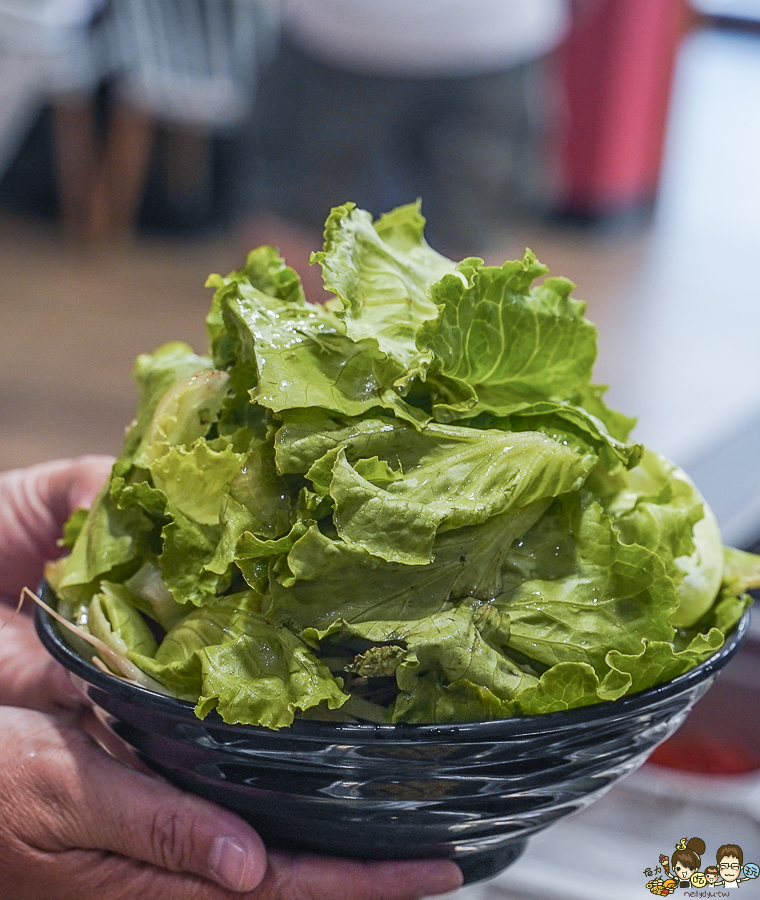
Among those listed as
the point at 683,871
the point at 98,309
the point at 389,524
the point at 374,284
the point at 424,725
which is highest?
the point at 374,284

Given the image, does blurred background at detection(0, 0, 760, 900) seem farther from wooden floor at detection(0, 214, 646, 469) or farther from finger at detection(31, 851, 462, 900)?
finger at detection(31, 851, 462, 900)

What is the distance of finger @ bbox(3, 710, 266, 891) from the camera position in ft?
2.58

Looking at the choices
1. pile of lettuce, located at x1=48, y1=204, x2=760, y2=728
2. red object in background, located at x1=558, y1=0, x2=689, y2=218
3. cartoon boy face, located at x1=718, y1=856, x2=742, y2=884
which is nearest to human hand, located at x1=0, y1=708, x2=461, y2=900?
pile of lettuce, located at x1=48, y1=204, x2=760, y2=728

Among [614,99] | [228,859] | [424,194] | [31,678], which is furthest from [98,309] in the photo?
[228,859]

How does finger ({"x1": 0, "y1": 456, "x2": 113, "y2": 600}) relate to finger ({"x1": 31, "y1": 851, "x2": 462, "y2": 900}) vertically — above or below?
above

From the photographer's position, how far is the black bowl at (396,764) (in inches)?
27.0

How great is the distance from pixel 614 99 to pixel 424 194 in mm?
2548

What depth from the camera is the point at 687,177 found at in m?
6.30

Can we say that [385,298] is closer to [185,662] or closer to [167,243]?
[185,662]

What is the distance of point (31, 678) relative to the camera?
101 centimetres

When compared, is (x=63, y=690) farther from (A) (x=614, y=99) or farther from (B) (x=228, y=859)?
(A) (x=614, y=99)

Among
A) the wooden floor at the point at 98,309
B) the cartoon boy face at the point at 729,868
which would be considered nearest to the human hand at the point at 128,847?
the cartoon boy face at the point at 729,868

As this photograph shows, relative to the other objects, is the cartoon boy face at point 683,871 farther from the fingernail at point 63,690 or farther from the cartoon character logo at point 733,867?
the fingernail at point 63,690

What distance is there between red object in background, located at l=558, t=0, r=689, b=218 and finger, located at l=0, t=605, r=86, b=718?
15.2 ft
